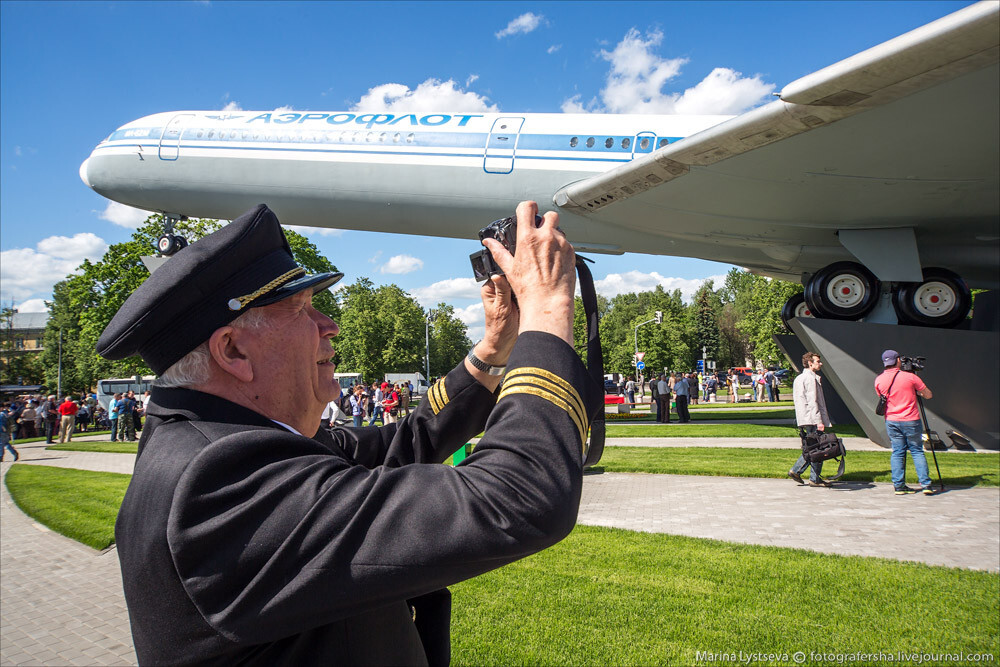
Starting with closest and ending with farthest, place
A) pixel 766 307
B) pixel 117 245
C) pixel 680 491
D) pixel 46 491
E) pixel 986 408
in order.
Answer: pixel 680 491, pixel 46 491, pixel 986 408, pixel 117 245, pixel 766 307

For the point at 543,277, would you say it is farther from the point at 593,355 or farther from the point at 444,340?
the point at 444,340

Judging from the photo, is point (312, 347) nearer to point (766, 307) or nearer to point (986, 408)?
point (986, 408)

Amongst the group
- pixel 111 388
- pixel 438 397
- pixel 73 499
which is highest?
pixel 438 397

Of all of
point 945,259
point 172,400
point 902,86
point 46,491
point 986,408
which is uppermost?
point 902,86

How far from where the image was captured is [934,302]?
468 inches

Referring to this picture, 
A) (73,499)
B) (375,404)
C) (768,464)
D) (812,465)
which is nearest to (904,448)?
(812,465)

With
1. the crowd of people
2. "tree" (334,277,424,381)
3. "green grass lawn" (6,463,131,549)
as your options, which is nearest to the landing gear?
"green grass lawn" (6,463,131,549)

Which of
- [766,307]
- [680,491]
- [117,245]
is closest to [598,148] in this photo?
[680,491]

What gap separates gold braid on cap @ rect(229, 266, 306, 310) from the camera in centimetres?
132

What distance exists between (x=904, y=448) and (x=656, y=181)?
520 centimetres

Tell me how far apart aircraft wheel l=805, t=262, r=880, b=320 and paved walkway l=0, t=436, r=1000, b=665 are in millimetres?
4144

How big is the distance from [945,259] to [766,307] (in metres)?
32.9

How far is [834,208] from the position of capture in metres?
11.3

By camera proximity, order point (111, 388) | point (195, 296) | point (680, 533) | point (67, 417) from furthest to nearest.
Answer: point (111, 388), point (67, 417), point (680, 533), point (195, 296)
